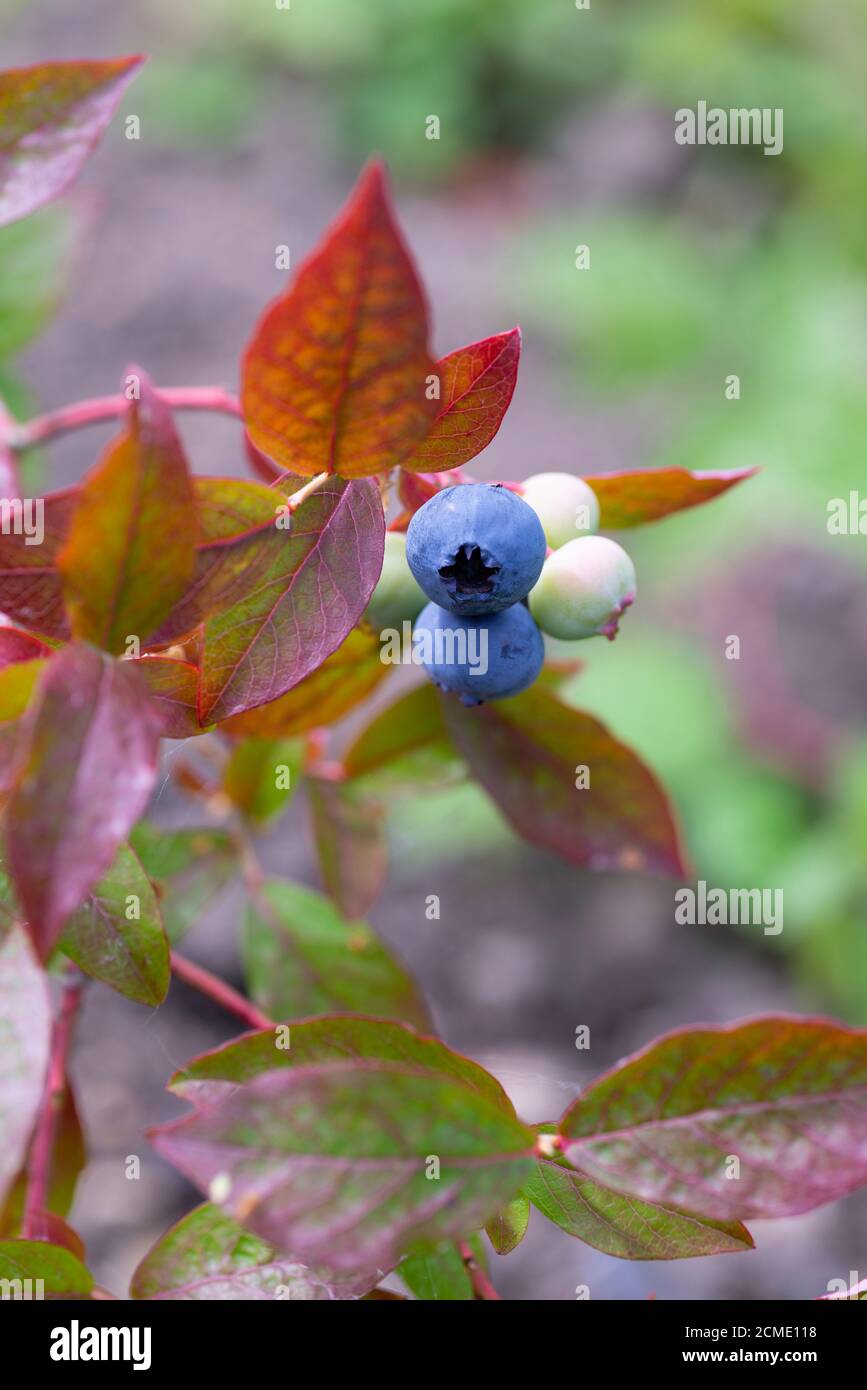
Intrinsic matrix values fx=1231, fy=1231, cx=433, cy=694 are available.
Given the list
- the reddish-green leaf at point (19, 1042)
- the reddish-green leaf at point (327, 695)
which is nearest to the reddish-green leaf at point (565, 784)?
the reddish-green leaf at point (327, 695)

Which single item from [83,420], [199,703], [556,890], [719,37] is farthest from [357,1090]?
[719,37]

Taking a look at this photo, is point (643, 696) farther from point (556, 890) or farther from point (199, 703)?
point (199, 703)

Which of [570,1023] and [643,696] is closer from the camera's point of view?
[570,1023]

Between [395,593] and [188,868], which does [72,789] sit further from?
[188,868]

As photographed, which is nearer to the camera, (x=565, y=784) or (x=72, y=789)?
(x=72, y=789)

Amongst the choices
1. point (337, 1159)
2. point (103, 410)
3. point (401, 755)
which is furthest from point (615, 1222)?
point (103, 410)
